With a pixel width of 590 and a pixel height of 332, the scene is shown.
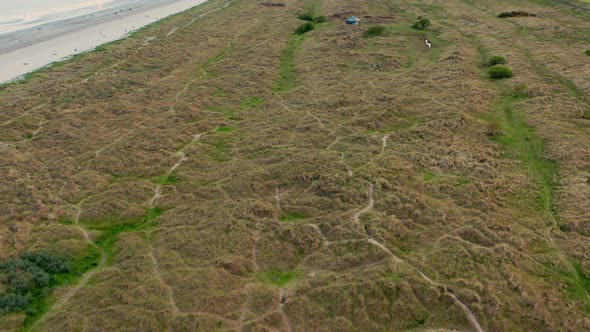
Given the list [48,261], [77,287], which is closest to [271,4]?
[48,261]

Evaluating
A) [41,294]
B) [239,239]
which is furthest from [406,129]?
[41,294]

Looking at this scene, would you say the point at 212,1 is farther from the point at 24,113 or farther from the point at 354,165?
the point at 354,165

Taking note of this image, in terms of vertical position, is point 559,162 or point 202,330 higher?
point 202,330

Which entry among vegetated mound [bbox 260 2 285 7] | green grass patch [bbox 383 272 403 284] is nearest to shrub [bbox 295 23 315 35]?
vegetated mound [bbox 260 2 285 7]

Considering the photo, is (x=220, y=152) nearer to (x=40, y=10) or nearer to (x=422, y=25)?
(x=422, y=25)

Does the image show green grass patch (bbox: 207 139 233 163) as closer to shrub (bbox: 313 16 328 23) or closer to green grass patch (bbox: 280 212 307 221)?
green grass patch (bbox: 280 212 307 221)

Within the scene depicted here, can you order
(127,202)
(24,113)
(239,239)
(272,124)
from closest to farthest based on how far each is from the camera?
(239,239), (127,202), (272,124), (24,113)
